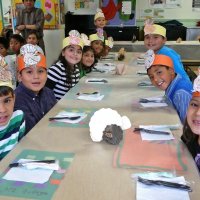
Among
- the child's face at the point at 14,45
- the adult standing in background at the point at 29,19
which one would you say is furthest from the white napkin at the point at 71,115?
the adult standing in background at the point at 29,19

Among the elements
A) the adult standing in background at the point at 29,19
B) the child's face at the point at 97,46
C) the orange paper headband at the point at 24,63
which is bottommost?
the child's face at the point at 97,46

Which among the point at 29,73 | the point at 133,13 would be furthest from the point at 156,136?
the point at 133,13

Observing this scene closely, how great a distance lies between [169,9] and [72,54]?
4950mm

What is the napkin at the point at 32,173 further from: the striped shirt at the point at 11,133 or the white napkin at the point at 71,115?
the white napkin at the point at 71,115

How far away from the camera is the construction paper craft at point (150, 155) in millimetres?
1133

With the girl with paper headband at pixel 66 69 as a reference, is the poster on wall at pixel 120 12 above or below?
above

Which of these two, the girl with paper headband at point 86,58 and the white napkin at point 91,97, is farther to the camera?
the girl with paper headband at point 86,58

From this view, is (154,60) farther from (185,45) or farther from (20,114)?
(185,45)

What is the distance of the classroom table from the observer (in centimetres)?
95

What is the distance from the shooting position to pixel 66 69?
2.80 meters

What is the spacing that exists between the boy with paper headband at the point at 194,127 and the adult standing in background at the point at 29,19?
4012 mm

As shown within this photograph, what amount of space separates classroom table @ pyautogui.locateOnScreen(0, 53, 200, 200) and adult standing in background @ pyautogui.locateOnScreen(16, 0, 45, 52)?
301cm

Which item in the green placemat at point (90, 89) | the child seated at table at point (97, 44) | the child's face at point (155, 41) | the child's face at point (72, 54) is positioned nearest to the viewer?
the green placemat at point (90, 89)

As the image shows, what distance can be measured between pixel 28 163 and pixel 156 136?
24.6 inches
